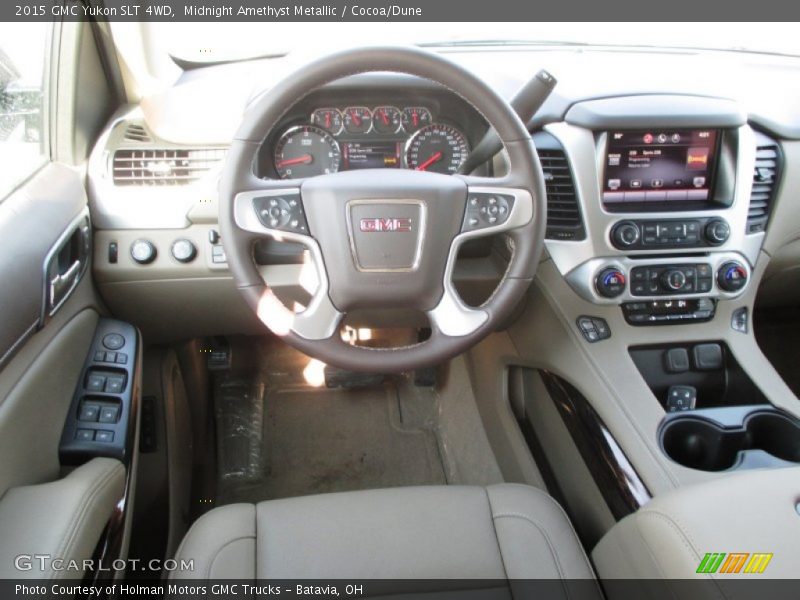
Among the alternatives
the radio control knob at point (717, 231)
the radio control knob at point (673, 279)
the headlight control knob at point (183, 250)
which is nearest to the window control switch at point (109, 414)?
the headlight control knob at point (183, 250)

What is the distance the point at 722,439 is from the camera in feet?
4.70

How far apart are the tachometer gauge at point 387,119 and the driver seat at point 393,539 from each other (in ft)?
2.86

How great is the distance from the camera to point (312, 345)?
1272mm

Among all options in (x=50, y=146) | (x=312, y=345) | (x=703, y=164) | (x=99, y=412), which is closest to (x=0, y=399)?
(x=99, y=412)

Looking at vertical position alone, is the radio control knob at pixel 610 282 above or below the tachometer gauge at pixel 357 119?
below

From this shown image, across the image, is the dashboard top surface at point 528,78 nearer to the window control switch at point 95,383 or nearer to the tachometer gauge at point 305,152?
the tachometer gauge at point 305,152

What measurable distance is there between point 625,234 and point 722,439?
0.52m

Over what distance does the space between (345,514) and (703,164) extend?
3.98ft

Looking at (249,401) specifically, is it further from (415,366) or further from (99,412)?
(415,366)

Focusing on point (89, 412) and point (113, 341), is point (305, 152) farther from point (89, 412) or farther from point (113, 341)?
point (89, 412)

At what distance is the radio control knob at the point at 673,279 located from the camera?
5.17 feet

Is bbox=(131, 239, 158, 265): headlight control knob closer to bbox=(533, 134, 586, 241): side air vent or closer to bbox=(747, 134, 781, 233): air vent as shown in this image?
bbox=(533, 134, 586, 241): side air vent

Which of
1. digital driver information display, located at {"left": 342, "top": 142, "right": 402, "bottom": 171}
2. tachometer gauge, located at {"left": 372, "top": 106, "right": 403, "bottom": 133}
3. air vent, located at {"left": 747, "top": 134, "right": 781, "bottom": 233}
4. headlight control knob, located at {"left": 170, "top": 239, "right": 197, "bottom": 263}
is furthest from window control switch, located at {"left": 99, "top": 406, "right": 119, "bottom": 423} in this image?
air vent, located at {"left": 747, "top": 134, "right": 781, "bottom": 233}

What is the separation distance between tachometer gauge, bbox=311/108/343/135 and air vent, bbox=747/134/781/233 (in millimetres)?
1070
